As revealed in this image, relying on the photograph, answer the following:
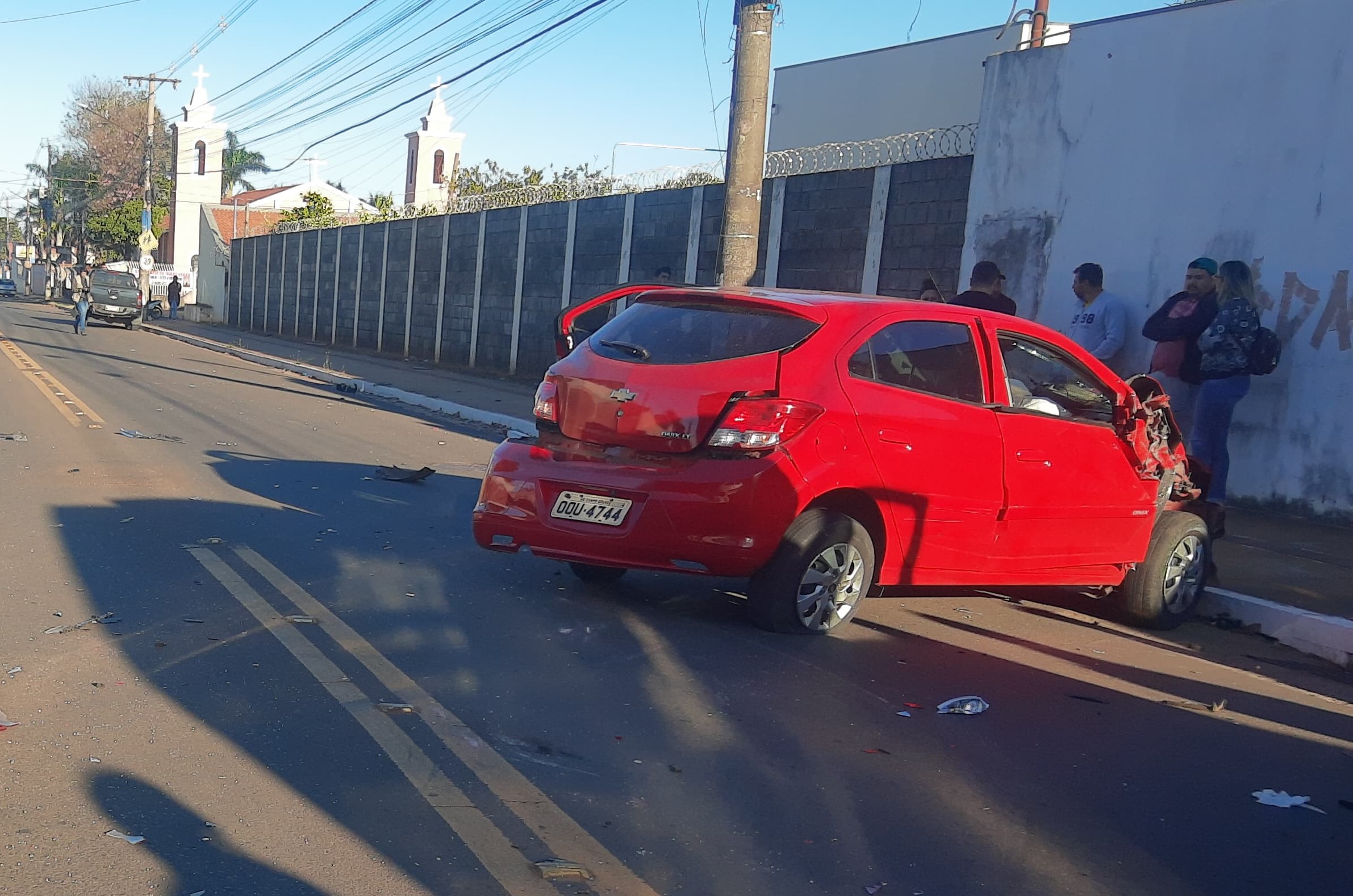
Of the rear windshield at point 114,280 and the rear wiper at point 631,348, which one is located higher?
the rear wiper at point 631,348

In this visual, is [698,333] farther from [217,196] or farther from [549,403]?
[217,196]

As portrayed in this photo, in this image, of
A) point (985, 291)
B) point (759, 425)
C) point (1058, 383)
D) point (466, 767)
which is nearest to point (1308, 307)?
point (985, 291)

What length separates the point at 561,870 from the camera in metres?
3.43

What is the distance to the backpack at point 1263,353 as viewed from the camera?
30.9 ft

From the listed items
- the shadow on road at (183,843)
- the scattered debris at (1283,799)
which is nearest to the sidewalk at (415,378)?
the shadow on road at (183,843)

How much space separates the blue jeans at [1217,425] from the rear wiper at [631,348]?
5.26 m

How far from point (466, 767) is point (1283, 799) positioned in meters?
2.71

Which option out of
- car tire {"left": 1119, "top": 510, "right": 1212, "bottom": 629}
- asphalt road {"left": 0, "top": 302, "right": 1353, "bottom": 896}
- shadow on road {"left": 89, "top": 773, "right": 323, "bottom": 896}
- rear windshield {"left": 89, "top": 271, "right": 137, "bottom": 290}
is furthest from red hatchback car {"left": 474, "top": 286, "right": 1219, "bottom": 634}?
rear windshield {"left": 89, "top": 271, "right": 137, "bottom": 290}

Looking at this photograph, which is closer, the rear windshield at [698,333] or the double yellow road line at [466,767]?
the double yellow road line at [466,767]

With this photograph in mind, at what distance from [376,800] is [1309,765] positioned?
334 cm

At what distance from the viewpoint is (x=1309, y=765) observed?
4766 mm

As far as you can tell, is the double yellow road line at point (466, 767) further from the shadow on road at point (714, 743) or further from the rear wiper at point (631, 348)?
the rear wiper at point (631, 348)

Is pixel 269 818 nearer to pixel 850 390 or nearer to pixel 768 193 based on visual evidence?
pixel 850 390

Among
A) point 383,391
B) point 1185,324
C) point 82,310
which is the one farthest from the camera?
point 82,310
